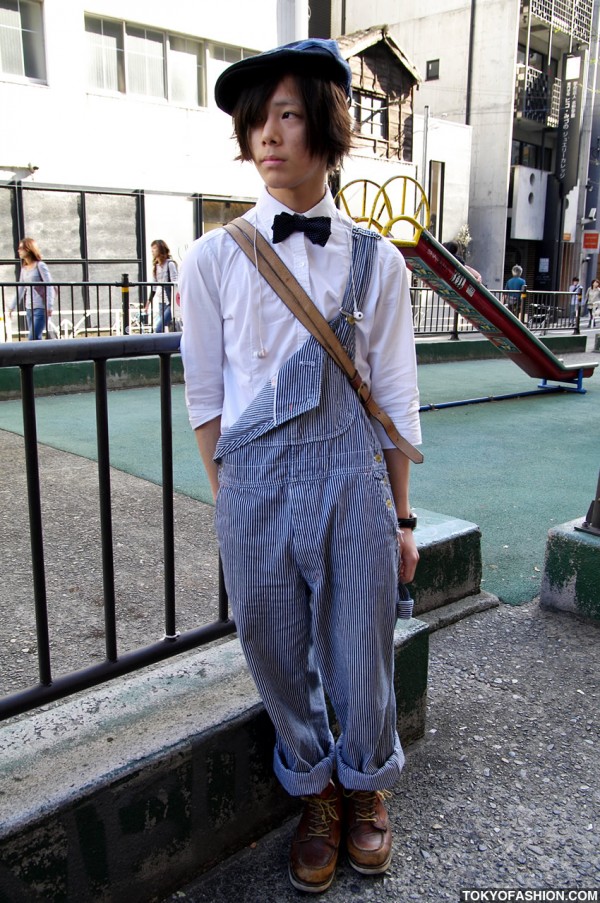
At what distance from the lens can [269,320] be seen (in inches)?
65.4

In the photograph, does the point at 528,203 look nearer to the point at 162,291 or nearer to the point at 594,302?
the point at 594,302

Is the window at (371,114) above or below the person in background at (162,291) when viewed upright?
above

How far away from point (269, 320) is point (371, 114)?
2602 centimetres

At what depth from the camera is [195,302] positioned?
5.51 ft

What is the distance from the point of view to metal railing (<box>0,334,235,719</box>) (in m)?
1.78

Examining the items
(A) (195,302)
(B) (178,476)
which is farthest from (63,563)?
(A) (195,302)

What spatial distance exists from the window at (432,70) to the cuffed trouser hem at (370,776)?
33.7 m

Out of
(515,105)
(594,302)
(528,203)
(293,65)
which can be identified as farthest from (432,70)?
(293,65)

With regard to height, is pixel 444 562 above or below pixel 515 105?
below

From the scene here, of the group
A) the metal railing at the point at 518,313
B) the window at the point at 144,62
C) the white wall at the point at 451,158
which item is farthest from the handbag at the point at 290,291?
the white wall at the point at 451,158

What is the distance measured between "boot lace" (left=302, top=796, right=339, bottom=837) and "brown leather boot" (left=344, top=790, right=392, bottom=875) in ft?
0.19

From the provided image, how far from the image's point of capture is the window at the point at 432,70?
31034 mm

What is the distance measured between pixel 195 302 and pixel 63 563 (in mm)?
2585

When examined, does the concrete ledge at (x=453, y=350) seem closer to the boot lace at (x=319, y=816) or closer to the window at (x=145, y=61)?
the window at (x=145, y=61)
